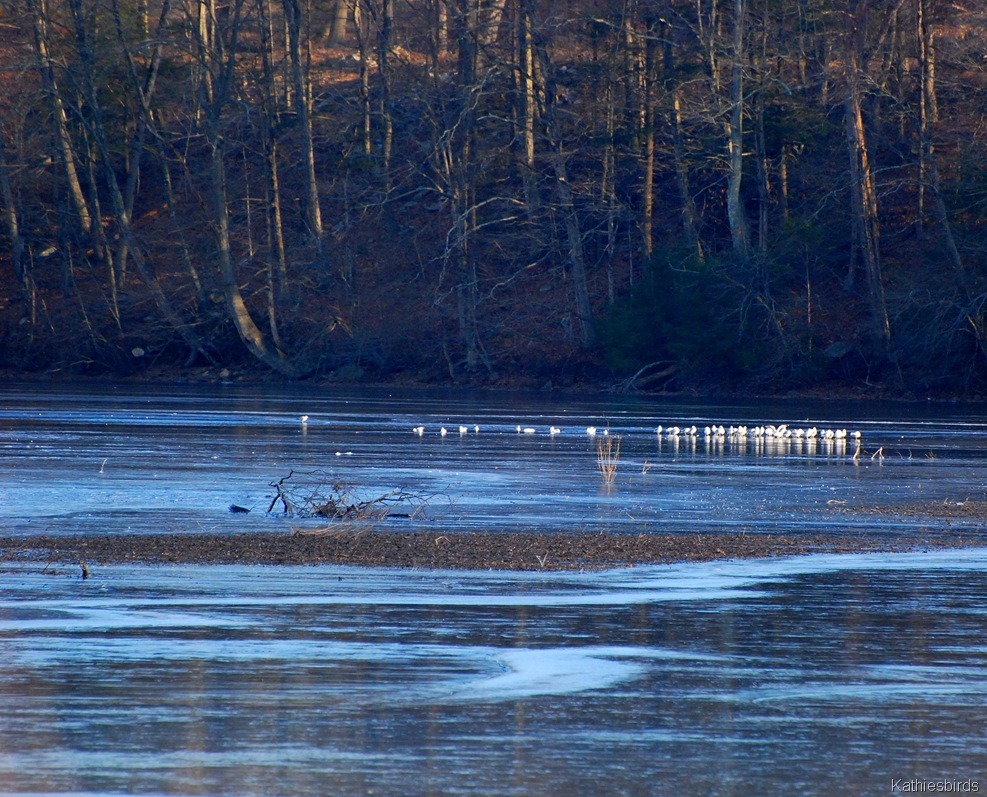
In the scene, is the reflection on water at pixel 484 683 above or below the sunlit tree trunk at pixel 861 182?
below

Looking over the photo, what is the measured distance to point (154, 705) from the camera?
7289 millimetres

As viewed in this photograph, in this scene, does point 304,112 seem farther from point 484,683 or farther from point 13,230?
point 484,683

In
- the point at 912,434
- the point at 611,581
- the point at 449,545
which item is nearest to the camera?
the point at 611,581

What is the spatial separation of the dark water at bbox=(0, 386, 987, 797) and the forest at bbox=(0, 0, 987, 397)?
99.1ft

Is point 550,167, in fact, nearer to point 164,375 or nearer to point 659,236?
point 659,236

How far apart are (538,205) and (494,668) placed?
44.1 metres

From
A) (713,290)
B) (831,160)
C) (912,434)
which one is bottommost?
(912,434)

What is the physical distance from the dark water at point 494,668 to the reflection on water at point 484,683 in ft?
0.07

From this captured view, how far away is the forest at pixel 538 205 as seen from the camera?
47156 mm

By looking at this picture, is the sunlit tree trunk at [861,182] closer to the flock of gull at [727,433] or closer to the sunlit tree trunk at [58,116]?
the flock of gull at [727,433]

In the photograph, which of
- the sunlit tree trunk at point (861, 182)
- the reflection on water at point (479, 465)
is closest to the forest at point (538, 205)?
the sunlit tree trunk at point (861, 182)

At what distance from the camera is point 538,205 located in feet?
170

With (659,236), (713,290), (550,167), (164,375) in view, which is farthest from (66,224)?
(713,290)

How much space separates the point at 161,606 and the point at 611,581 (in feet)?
11.0
